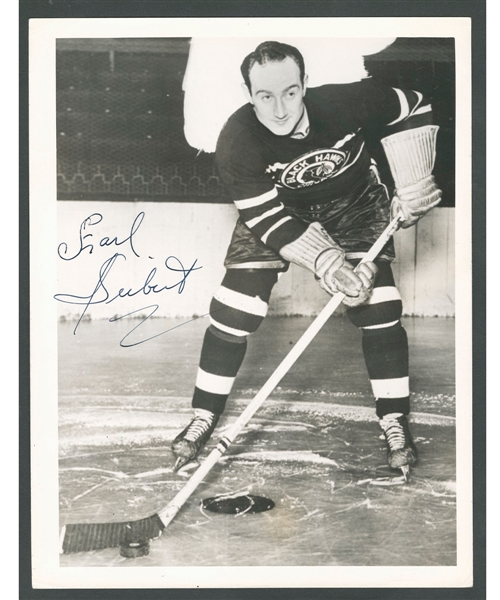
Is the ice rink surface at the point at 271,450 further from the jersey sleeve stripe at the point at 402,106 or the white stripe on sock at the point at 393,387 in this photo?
the jersey sleeve stripe at the point at 402,106

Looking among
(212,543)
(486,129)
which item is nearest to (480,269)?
(486,129)

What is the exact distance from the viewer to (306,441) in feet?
7.00

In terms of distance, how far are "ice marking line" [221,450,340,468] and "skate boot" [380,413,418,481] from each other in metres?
0.19

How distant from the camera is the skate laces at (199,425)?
212cm

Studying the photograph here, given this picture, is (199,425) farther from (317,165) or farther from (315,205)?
(317,165)

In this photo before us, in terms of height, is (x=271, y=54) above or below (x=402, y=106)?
above

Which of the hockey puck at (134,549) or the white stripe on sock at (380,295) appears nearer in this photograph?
the hockey puck at (134,549)

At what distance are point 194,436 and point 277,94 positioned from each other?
3.78 ft

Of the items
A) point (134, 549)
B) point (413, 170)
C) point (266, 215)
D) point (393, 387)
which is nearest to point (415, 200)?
point (413, 170)

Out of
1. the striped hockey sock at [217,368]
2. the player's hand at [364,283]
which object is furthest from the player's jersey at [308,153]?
the striped hockey sock at [217,368]
